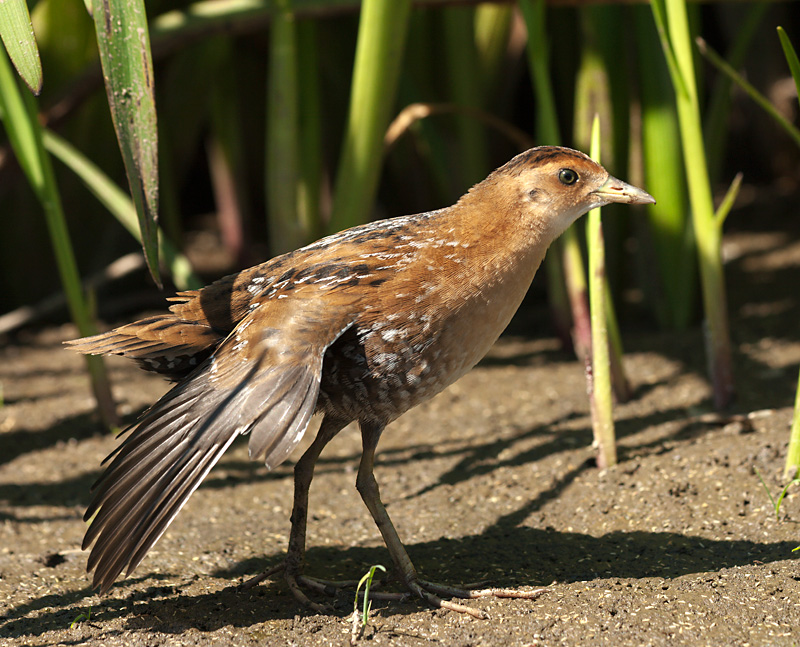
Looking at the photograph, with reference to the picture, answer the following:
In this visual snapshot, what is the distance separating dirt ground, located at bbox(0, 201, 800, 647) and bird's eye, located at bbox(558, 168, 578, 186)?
104 cm

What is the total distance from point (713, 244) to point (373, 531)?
4.95 ft

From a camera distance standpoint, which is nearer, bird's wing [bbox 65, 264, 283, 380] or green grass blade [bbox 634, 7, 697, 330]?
bird's wing [bbox 65, 264, 283, 380]

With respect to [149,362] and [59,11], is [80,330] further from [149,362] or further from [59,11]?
[59,11]

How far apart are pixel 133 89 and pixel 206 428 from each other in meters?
0.86

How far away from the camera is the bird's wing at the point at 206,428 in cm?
207

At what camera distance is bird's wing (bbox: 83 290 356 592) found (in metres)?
2.07

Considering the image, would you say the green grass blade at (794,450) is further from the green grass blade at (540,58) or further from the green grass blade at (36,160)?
the green grass blade at (36,160)

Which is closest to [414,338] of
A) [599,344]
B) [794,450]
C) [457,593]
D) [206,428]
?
[206,428]

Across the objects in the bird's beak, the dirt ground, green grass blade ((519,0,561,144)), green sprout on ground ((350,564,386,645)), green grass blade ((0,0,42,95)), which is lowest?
the dirt ground

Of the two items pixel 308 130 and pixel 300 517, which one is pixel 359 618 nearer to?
pixel 300 517

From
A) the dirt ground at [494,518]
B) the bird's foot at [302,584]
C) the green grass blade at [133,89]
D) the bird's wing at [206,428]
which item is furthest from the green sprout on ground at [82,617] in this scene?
the green grass blade at [133,89]

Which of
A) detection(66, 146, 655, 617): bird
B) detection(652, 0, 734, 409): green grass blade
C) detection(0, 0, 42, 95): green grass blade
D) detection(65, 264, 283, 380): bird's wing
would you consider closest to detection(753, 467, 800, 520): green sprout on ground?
detection(652, 0, 734, 409): green grass blade

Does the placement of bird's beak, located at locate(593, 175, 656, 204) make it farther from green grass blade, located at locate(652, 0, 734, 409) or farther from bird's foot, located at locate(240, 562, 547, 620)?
bird's foot, located at locate(240, 562, 547, 620)

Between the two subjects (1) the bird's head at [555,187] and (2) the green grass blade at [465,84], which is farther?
(2) the green grass blade at [465,84]
